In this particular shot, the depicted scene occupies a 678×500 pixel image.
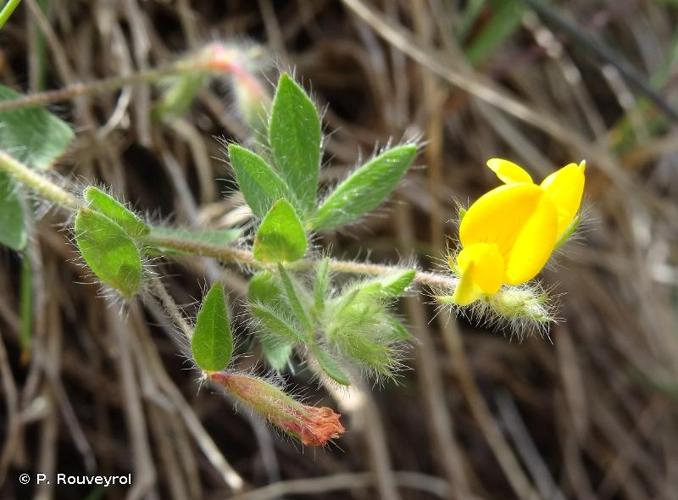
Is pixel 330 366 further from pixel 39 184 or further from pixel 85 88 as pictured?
pixel 85 88

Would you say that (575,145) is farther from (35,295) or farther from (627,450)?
(35,295)

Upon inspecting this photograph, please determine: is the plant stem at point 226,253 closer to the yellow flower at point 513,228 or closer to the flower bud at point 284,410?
the yellow flower at point 513,228

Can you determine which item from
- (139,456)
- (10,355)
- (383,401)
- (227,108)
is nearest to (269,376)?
(139,456)

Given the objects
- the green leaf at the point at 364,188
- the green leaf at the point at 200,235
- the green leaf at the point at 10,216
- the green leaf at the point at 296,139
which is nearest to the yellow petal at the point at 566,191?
the green leaf at the point at 364,188

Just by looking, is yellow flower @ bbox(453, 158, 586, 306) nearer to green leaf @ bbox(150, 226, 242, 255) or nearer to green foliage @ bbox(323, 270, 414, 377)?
green foliage @ bbox(323, 270, 414, 377)

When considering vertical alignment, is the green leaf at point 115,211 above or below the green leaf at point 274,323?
above

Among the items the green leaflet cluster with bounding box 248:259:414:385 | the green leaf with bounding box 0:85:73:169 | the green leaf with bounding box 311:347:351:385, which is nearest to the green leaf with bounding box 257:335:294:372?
the green leaflet cluster with bounding box 248:259:414:385
